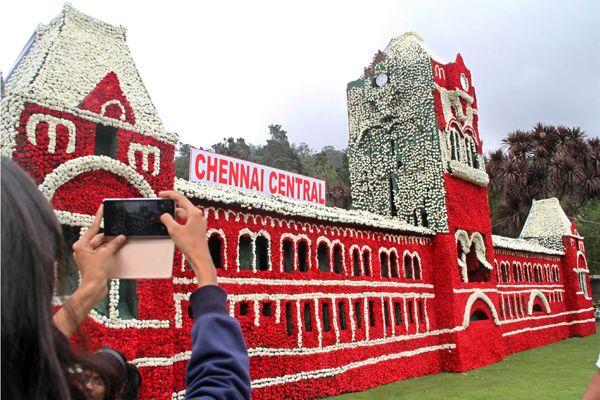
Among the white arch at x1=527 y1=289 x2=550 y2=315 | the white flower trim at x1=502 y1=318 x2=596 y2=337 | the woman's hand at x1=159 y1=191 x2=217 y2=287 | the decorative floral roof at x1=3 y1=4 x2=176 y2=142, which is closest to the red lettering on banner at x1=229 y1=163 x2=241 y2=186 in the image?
the decorative floral roof at x1=3 y1=4 x2=176 y2=142

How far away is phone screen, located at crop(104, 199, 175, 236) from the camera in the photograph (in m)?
2.13

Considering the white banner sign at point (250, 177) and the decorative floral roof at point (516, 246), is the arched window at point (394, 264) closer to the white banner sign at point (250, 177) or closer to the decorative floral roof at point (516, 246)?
the white banner sign at point (250, 177)

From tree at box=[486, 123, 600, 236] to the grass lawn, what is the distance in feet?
72.5

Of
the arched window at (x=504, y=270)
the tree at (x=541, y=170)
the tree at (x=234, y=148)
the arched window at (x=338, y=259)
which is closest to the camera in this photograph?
the arched window at (x=338, y=259)

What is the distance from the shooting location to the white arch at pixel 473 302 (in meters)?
23.5

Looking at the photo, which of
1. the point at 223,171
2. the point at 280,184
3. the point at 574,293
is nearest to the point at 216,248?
the point at 223,171

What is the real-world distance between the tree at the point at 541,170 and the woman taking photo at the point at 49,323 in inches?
1918

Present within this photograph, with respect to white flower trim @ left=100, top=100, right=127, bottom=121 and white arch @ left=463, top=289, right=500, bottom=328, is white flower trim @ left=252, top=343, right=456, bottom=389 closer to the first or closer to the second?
white arch @ left=463, top=289, right=500, bottom=328

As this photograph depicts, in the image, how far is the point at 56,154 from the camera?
34.1 ft

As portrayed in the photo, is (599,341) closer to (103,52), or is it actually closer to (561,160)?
(561,160)

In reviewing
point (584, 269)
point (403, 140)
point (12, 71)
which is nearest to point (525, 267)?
point (584, 269)

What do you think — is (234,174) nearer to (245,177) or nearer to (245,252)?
(245,177)

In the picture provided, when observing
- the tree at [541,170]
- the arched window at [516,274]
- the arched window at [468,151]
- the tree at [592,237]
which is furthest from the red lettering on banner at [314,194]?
the tree at [592,237]

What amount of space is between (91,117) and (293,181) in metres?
10.3
